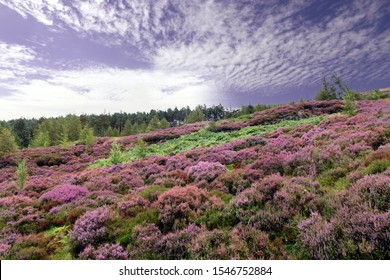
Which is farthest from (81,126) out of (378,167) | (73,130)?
(378,167)

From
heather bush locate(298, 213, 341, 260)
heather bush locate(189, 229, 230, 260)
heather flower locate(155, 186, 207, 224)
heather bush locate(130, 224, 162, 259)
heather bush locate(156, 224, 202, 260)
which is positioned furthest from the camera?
heather flower locate(155, 186, 207, 224)

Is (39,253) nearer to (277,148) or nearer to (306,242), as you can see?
(306,242)

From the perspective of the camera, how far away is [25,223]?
8.84 metres

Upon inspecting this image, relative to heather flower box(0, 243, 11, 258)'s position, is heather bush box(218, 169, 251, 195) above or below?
above

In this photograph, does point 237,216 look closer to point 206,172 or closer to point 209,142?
point 206,172

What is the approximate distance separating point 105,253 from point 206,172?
21.5 ft

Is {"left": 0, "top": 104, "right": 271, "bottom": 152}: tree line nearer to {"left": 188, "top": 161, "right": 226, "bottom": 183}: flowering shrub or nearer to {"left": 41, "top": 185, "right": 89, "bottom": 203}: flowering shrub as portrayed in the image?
{"left": 41, "top": 185, "right": 89, "bottom": 203}: flowering shrub

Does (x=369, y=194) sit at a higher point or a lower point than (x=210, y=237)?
higher

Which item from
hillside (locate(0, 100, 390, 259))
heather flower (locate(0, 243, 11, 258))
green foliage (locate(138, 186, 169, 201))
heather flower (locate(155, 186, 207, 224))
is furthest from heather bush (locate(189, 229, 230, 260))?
heather flower (locate(0, 243, 11, 258))

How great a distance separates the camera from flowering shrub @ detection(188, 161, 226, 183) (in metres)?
10.9

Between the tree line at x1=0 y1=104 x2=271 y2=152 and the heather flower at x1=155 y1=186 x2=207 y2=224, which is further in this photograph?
the tree line at x1=0 y1=104 x2=271 y2=152

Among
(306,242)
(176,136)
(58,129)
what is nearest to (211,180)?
(306,242)

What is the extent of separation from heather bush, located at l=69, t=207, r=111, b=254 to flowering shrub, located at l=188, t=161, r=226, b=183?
4.70 m

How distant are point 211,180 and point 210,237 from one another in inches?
210
